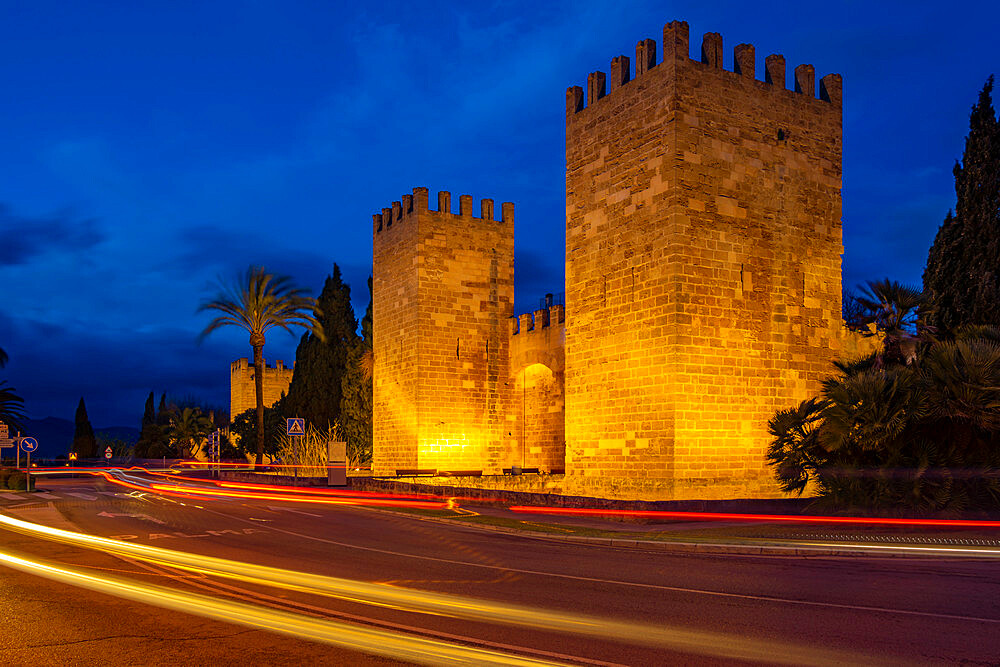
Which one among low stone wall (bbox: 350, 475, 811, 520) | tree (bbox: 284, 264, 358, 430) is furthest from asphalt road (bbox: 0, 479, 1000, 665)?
tree (bbox: 284, 264, 358, 430)

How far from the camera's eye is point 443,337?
104ft

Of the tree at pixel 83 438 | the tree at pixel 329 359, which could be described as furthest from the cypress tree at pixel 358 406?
the tree at pixel 83 438

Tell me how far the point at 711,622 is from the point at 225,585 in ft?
16.0

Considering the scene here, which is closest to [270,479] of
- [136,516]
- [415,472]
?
[415,472]

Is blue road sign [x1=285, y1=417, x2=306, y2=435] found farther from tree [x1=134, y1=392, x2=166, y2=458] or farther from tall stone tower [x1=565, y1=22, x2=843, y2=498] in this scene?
tree [x1=134, y1=392, x2=166, y2=458]

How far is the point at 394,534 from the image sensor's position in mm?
15047

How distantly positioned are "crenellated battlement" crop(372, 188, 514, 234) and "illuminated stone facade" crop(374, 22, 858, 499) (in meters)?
9.14

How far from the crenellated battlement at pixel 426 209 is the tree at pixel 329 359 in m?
9.47

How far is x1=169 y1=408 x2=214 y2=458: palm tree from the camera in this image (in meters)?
68.0

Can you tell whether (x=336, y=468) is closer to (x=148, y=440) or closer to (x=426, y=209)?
(x=426, y=209)

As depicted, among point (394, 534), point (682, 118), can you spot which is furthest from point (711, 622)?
point (682, 118)

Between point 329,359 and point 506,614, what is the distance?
36.0m

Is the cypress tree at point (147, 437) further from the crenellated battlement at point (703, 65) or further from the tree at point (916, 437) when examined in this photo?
the tree at point (916, 437)

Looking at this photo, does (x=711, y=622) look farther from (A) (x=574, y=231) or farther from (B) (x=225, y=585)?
(A) (x=574, y=231)
